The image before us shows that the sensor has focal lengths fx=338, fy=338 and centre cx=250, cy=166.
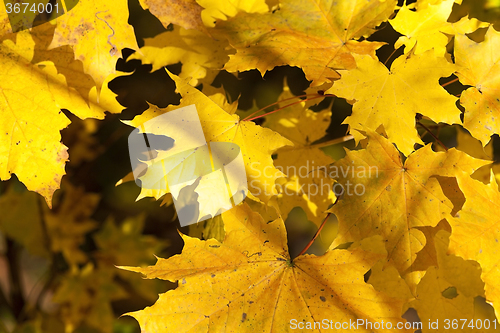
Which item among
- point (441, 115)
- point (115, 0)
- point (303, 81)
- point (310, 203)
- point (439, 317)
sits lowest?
point (439, 317)

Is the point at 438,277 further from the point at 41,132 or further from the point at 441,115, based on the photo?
the point at 41,132

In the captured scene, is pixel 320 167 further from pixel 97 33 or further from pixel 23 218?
pixel 23 218

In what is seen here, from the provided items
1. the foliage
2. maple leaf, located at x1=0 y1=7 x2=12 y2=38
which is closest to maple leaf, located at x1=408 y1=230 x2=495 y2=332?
the foliage

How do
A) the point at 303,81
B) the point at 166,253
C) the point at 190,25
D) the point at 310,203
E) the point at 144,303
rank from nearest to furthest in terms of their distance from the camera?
1. the point at 190,25
2. the point at 310,203
3. the point at 303,81
4. the point at 144,303
5. the point at 166,253

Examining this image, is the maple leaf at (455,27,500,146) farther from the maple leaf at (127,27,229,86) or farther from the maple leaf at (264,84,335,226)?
the maple leaf at (127,27,229,86)

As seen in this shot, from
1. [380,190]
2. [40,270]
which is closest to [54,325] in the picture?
[40,270]

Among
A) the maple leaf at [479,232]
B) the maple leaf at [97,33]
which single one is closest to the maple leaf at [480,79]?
the maple leaf at [479,232]

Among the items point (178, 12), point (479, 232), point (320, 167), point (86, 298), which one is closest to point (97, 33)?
point (178, 12)

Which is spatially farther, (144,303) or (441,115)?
(144,303)
